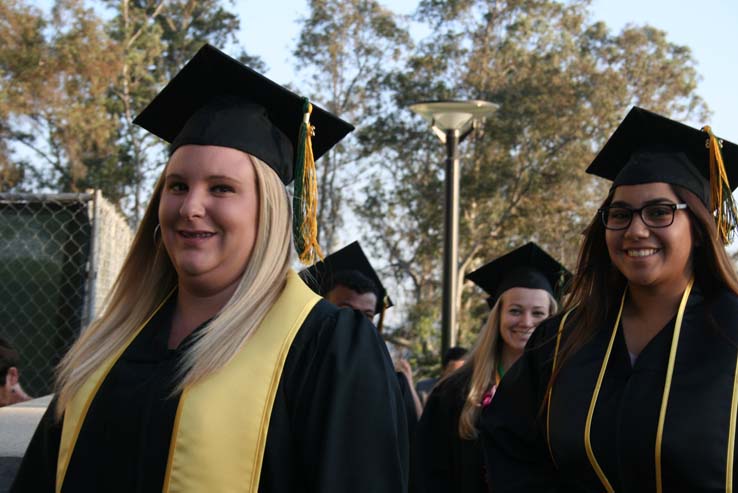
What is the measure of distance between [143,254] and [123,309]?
0.15m

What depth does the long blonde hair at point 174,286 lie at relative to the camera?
2.16 m

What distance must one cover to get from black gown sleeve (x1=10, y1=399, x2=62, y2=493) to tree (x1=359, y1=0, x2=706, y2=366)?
2281 centimetres

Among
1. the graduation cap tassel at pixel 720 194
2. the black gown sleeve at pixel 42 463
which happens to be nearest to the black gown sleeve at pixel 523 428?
the graduation cap tassel at pixel 720 194

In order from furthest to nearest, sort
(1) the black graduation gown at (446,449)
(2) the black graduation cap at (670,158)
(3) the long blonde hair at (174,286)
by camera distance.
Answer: (1) the black graduation gown at (446,449)
(2) the black graduation cap at (670,158)
(3) the long blonde hair at (174,286)

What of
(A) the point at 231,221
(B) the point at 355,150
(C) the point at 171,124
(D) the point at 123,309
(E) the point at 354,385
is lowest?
(E) the point at 354,385

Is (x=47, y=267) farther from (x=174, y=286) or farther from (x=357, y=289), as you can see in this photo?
(x=174, y=286)

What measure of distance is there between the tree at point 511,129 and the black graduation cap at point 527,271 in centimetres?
1944

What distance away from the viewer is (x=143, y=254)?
8.23ft

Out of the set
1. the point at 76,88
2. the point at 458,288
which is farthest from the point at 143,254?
the point at 458,288

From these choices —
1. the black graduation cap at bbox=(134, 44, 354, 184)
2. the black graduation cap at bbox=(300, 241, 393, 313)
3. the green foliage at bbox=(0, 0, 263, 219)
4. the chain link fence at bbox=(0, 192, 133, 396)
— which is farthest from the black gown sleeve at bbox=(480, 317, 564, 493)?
the green foliage at bbox=(0, 0, 263, 219)

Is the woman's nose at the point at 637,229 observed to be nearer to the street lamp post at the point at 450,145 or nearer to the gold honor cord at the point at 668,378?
the gold honor cord at the point at 668,378

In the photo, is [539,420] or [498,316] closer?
[539,420]

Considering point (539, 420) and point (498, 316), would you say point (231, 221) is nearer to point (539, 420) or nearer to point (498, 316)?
point (539, 420)

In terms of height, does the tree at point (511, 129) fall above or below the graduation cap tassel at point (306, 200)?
above
